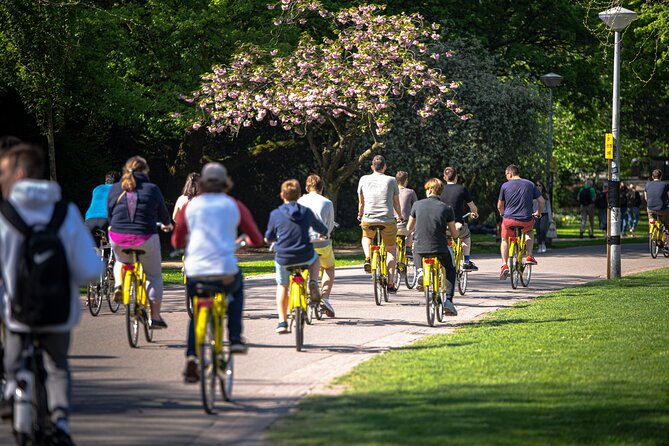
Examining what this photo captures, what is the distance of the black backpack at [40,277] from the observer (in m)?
6.07

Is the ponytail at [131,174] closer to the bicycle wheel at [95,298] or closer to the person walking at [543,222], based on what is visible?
the bicycle wheel at [95,298]

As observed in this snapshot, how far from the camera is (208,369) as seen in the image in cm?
789

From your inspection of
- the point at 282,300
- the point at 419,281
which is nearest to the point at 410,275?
the point at 419,281

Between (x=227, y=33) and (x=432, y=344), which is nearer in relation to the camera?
(x=432, y=344)

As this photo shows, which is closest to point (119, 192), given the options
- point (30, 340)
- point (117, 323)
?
point (117, 323)

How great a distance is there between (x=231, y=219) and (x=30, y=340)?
2.20m

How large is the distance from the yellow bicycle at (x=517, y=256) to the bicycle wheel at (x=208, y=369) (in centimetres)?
1075

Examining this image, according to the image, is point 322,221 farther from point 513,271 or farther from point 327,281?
point 513,271

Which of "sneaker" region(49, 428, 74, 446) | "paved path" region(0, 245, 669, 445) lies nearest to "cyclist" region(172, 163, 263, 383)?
"paved path" region(0, 245, 669, 445)

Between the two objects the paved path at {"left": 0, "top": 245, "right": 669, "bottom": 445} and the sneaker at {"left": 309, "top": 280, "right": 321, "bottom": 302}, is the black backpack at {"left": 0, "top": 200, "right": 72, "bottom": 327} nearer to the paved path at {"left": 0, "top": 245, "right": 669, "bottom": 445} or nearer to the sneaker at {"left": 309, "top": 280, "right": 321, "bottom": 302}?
the paved path at {"left": 0, "top": 245, "right": 669, "bottom": 445}

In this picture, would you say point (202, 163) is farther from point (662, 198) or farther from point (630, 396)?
point (630, 396)

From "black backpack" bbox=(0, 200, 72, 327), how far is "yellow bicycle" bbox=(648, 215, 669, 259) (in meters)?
22.8

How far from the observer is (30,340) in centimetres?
625

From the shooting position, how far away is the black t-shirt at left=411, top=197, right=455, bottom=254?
1322cm
